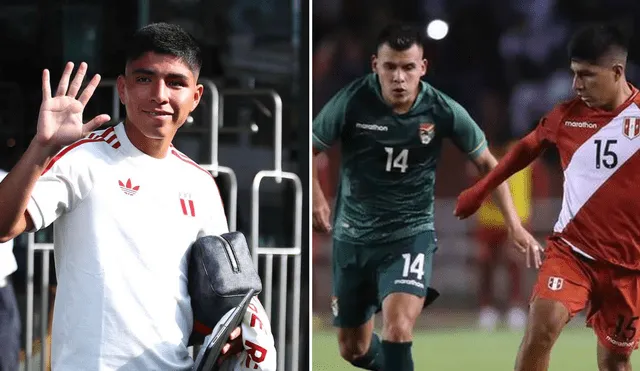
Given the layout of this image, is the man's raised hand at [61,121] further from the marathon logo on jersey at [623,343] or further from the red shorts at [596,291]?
the marathon logo on jersey at [623,343]

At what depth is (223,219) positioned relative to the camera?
2.81m

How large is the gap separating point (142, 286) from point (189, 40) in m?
0.68

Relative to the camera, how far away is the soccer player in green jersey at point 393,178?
14.4 ft

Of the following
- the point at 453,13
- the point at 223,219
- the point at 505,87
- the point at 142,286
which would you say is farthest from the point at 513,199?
the point at 142,286

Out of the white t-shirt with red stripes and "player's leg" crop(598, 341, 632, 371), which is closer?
the white t-shirt with red stripes

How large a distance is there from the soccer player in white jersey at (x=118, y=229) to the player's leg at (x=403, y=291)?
1.83 m

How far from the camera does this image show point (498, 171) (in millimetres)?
4352

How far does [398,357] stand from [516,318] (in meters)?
0.49

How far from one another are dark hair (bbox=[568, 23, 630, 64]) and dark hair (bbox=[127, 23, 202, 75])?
5.93 feet

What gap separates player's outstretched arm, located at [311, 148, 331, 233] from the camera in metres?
4.46

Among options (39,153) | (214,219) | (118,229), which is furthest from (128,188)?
(39,153)

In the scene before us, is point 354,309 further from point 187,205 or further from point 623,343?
point 187,205

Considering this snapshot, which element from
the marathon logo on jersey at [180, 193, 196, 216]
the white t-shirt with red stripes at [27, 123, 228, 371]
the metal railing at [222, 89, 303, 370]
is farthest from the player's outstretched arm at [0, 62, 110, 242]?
the metal railing at [222, 89, 303, 370]

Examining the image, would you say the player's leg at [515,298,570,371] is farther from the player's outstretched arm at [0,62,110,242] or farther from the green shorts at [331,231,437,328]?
the player's outstretched arm at [0,62,110,242]
